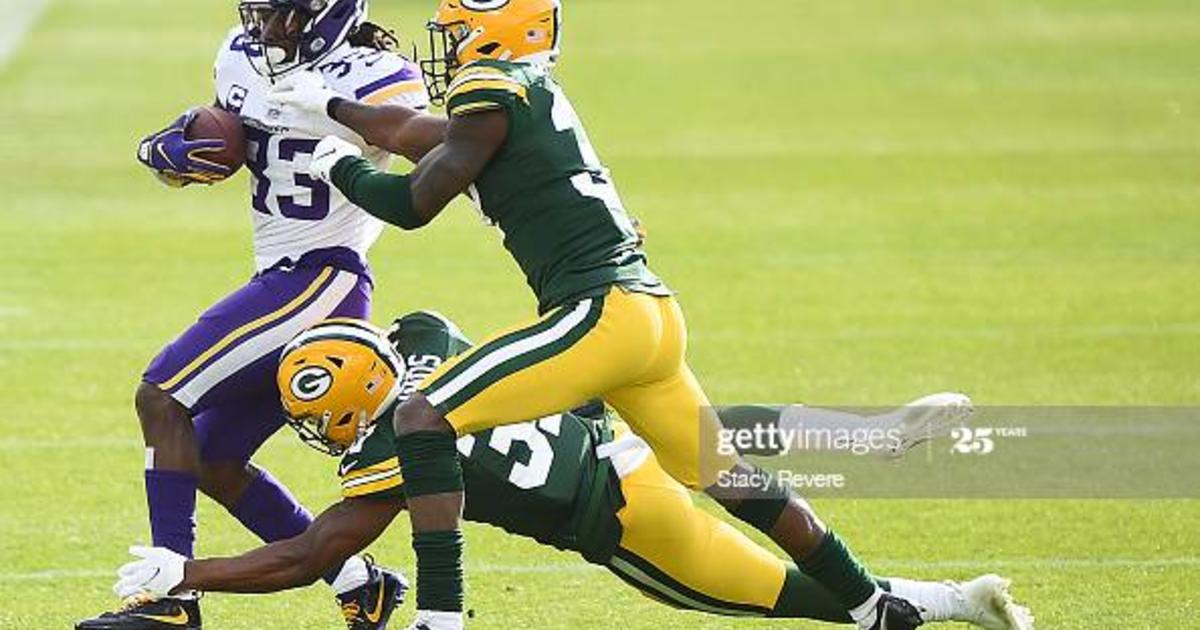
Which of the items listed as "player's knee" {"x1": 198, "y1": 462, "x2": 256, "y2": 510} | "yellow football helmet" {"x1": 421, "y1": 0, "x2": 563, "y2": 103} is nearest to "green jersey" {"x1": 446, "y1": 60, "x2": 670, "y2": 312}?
"yellow football helmet" {"x1": 421, "y1": 0, "x2": 563, "y2": 103}

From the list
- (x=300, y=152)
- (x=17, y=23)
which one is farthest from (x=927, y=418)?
(x=17, y=23)

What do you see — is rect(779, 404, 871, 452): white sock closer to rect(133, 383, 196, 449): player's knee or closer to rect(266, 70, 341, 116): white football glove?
rect(266, 70, 341, 116): white football glove

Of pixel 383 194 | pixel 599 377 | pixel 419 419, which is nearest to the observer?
pixel 419 419

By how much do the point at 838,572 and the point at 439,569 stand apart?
3.35 ft

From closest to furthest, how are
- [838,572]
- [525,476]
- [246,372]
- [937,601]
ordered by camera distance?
[525,476] → [838,572] → [937,601] → [246,372]

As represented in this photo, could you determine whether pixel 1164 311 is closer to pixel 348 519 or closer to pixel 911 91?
pixel 348 519

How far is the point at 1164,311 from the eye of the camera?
440 inches

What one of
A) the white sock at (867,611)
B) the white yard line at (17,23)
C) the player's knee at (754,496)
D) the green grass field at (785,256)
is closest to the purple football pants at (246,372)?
the green grass field at (785,256)

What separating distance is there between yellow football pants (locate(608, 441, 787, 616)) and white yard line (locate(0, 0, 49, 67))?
15.1 meters

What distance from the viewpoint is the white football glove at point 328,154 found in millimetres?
5906

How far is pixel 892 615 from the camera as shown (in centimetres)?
604

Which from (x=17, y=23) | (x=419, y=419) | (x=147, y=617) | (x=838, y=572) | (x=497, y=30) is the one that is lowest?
(x=17, y=23)

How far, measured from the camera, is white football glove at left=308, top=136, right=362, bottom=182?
5906 millimetres

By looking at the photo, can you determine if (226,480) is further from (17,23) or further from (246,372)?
(17,23)
